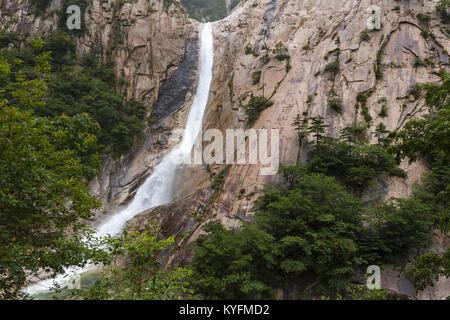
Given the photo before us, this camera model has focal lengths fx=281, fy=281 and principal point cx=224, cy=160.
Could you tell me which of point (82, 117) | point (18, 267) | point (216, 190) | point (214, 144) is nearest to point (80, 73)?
point (214, 144)

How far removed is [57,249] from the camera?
6.03 meters

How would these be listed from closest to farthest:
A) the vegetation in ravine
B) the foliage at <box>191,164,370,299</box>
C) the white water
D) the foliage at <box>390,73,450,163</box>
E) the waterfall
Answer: the foliage at <box>390,73,450,163</box> → the foliage at <box>191,164,370,299</box> → the vegetation in ravine → the white water → the waterfall

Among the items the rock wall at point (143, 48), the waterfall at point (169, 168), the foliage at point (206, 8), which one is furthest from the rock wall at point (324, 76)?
the foliage at point (206, 8)

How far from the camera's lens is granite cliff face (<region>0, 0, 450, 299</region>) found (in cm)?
1706

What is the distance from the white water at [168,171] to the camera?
806 inches

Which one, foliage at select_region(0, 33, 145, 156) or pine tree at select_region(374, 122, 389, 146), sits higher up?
foliage at select_region(0, 33, 145, 156)

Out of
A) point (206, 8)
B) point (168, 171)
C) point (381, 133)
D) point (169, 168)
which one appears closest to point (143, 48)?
point (169, 168)

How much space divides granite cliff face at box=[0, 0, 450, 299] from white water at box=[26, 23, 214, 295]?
84cm

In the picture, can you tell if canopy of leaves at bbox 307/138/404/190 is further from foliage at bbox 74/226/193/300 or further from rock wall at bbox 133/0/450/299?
foliage at bbox 74/226/193/300

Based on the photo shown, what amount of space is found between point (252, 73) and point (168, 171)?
11105mm

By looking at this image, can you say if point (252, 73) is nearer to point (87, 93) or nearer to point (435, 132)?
point (87, 93)

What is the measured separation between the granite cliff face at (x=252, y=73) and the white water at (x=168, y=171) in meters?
0.84

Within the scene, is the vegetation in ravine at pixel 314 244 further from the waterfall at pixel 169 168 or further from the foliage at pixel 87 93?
the foliage at pixel 87 93

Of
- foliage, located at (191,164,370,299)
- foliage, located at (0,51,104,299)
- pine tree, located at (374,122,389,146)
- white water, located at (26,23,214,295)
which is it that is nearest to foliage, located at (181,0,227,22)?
white water, located at (26,23,214,295)
